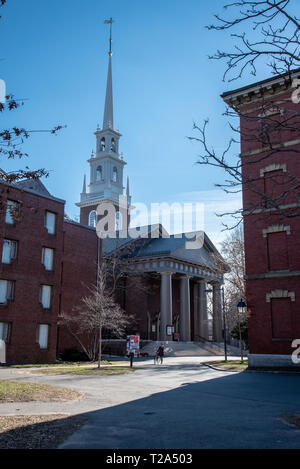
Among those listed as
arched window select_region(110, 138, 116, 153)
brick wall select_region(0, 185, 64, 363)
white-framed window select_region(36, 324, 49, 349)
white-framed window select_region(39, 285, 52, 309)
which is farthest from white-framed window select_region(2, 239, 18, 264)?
arched window select_region(110, 138, 116, 153)

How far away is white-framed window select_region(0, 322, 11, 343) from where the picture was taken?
30.1 m

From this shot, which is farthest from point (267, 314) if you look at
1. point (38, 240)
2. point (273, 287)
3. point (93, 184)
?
point (93, 184)

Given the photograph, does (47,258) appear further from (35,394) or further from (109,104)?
(109,104)

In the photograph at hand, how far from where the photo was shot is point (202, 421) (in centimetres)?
910

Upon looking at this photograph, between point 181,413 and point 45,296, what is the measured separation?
997 inches

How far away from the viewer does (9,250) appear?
31391 millimetres

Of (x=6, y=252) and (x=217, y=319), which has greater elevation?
(x=6, y=252)

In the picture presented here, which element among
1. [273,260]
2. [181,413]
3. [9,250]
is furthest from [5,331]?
[181,413]

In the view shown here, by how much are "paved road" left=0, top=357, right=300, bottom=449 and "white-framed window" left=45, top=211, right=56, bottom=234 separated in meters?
18.7

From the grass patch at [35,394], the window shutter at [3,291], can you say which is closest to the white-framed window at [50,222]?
the window shutter at [3,291]

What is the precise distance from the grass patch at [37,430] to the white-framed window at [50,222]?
26.3m

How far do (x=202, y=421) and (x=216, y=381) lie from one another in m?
10.0

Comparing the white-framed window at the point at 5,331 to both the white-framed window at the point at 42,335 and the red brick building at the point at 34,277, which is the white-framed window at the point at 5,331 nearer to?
the red brick building at the point at 34,277

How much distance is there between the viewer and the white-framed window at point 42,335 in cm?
3278
